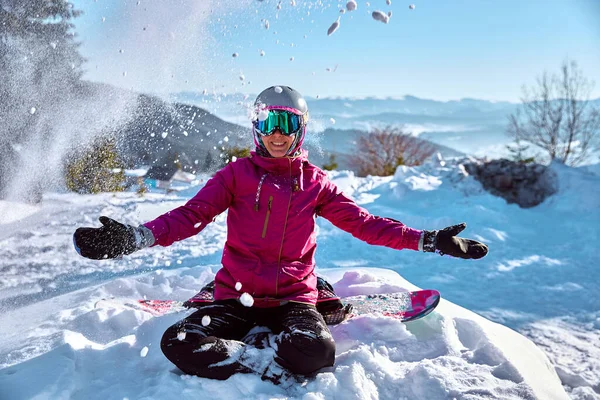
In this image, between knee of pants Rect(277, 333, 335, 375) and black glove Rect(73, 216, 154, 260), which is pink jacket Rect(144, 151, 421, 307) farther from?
knee of pants Rect(277, 333, 335, 375)

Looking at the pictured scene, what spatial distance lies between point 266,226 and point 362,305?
2.97 ft

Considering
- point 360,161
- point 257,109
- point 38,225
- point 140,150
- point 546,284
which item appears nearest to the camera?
point 257,109

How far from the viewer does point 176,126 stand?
7434 millimetres

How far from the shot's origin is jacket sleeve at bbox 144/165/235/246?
7.54 ft

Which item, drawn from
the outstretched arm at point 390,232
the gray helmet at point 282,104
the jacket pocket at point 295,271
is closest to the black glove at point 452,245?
the outstretched arm at point 390,232

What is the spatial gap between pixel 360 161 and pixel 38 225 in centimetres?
2475

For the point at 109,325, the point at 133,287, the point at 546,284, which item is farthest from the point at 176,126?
the point at 546,284

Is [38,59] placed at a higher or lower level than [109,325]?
higher

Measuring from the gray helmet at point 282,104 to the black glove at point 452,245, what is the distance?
2.94 feet

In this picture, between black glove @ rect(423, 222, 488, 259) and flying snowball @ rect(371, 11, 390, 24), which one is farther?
flying snowball @ rect(371, 11, 390, 24)

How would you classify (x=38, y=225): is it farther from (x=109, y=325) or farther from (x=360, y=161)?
(x=360, y=161)

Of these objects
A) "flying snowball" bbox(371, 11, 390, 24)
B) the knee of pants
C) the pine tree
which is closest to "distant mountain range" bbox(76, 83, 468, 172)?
the pine tree

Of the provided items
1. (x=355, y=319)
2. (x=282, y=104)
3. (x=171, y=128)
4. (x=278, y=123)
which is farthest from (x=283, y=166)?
(x=171, y=128)

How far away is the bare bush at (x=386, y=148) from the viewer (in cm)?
2933
